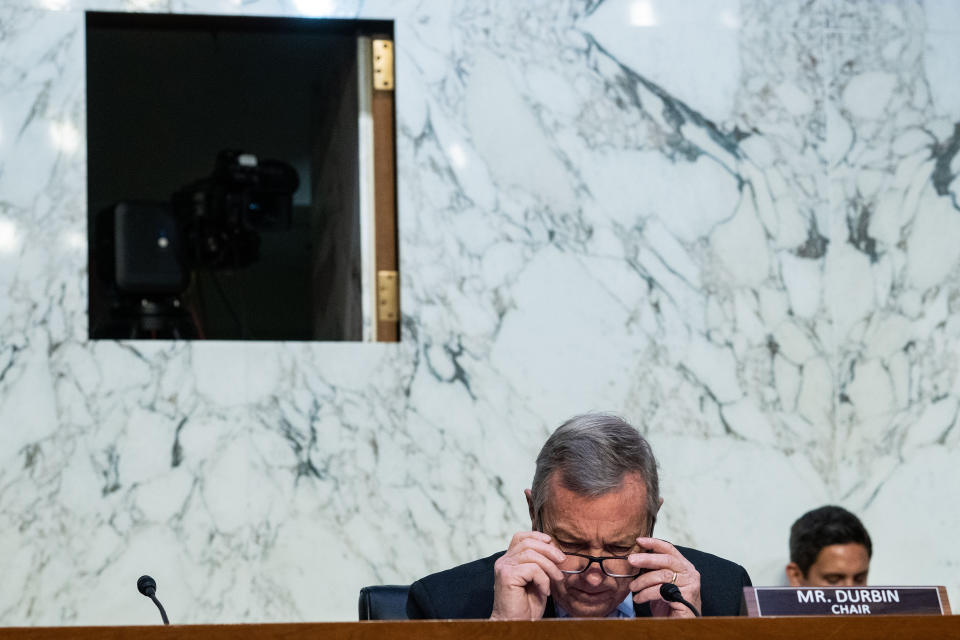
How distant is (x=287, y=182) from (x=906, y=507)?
2.06 m

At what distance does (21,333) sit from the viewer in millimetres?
3420

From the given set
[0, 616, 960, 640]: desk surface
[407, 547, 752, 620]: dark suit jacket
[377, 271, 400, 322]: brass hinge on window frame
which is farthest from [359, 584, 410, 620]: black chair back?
[377, 271, 400, 322]: brass hinge on window frame

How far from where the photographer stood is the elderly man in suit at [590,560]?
213 centimetres

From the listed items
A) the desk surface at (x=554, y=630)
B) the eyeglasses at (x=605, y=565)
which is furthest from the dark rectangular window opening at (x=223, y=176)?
the desk surface at (x=554, y=630)

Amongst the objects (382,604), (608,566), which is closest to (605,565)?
(608,566)

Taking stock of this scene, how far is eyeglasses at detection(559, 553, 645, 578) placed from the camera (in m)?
2.17

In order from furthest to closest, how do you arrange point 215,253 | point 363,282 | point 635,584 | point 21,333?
1. point 215,253
2. point 363,282
3. point 21,333
4. point 635,584

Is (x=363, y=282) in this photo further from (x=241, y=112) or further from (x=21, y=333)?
(x=241, y=112)

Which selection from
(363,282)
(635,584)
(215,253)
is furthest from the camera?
(215,253)

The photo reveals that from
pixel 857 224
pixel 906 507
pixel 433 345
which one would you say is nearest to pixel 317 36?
pixel 433 345

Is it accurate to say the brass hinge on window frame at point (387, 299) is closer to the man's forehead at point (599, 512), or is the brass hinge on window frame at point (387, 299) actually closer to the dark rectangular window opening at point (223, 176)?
the dark rectangular window opening at point (223, 176)

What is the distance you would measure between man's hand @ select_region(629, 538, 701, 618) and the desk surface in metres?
0.74

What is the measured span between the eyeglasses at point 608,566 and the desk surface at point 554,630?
81cm

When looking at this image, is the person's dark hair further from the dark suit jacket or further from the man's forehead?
the man's forehead
